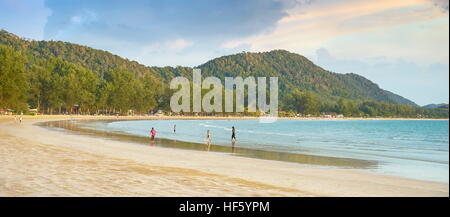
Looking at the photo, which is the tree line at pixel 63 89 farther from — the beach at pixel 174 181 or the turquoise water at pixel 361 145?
the beach at pixel 174 181

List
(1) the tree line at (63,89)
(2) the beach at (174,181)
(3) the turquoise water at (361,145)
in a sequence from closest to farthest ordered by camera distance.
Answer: (2) the beach at (174,181) < (3) the turquoise water at (361,145) < (1) the tree line at (63,89)

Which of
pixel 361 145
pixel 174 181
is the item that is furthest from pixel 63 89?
pixel 174 181

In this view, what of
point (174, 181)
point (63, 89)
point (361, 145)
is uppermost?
point (63, 89)

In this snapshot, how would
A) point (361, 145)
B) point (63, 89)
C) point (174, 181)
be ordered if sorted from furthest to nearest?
point (63, 89) → point (361, 145) → point (174, 181)

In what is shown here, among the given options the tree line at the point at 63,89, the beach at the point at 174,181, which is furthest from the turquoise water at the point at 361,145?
the tree line at the point at 63,89

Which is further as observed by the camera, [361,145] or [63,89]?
[63,89]

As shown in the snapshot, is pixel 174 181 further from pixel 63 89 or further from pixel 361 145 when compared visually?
pixel 63 89

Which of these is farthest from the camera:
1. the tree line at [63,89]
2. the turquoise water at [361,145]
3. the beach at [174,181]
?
the tree line at [63,89]

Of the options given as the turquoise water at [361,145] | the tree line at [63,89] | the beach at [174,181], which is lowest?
the turquoise water at [361,145]

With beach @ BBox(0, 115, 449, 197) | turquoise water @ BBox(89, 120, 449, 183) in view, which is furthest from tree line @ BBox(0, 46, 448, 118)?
beach @ BBox(0, 115, 449, 197)

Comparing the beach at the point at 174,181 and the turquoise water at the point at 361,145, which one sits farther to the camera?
the turquoise water at the point at 361,145
